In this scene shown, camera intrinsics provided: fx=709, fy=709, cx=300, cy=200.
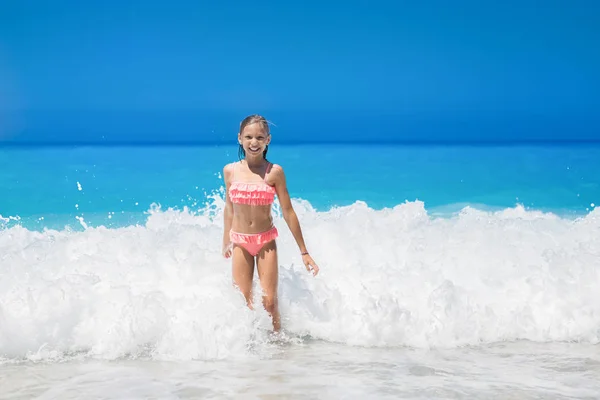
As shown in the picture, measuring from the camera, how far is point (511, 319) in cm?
440

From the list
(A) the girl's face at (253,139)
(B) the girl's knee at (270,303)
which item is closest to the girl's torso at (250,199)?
(A) the girl's face at (253,139)

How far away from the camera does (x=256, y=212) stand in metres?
4.04

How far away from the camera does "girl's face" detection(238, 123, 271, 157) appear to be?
13.0 ft

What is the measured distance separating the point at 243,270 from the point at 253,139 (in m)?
0.77

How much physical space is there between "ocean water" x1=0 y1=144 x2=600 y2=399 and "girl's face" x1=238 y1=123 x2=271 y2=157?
85cm

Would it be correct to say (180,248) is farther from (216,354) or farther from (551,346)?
(551,346)

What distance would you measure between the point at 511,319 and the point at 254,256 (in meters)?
1.65

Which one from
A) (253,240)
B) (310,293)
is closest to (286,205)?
(253,240)

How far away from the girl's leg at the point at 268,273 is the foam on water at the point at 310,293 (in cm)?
13

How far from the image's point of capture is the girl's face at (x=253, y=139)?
397cm

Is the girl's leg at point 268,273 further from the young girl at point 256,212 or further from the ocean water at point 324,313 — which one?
the ocean water at point 324,313

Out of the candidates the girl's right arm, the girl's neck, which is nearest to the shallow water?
the girl's right arm

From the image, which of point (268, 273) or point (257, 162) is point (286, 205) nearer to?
point (257, 162)

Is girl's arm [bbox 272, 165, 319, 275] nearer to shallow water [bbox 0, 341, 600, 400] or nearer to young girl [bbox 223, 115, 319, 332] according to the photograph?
young girl [bbox 223, 115, 319, 332]
